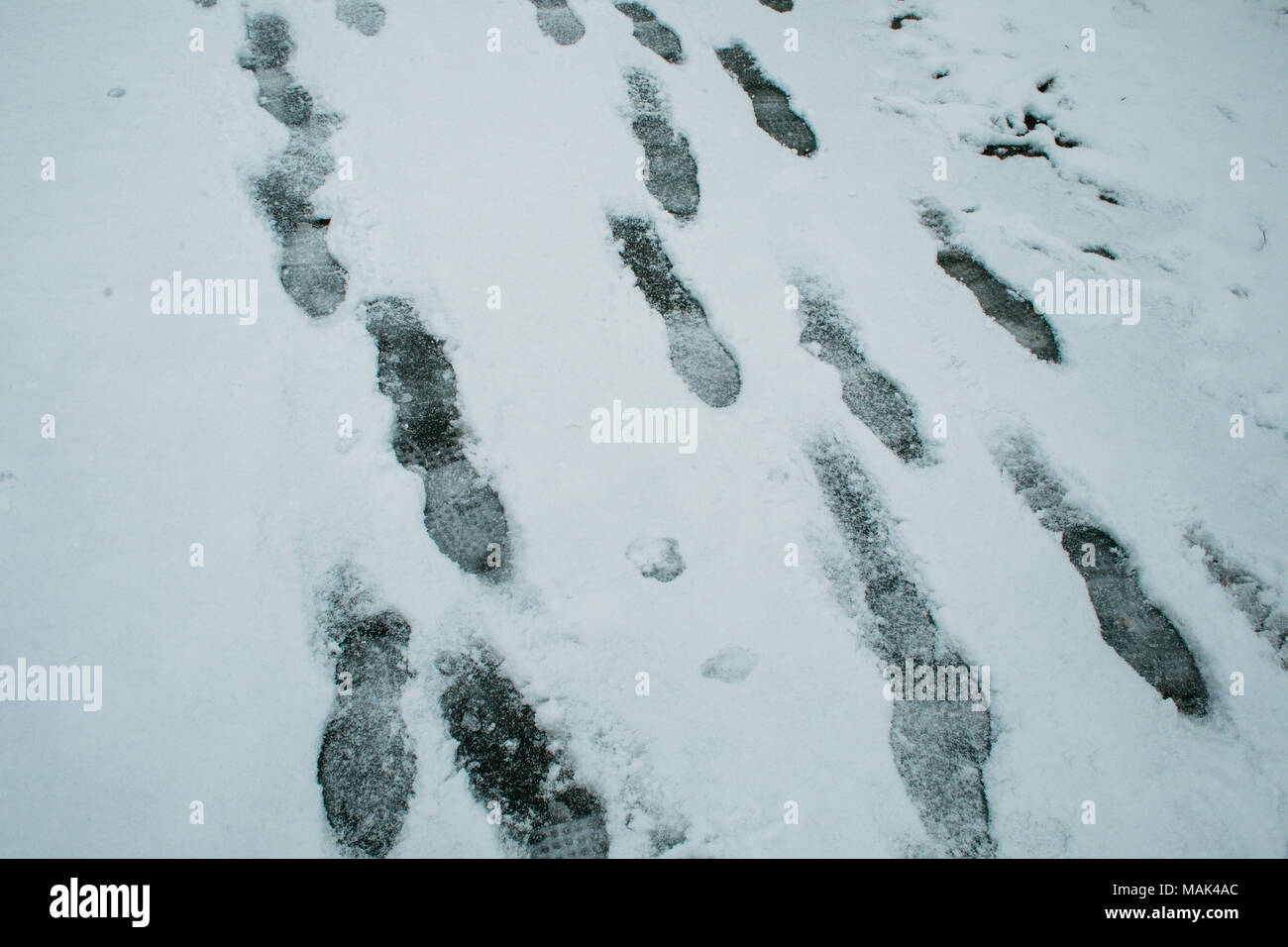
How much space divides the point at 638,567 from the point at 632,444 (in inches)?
Result: 13.9

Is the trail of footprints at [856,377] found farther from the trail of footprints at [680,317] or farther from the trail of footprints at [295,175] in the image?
the trail of footprints at [295,175]

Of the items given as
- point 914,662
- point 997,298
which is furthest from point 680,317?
point 914,662

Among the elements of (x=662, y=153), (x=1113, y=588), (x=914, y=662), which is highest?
(x=662, y=153)

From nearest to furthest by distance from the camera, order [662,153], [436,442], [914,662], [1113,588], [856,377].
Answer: [914,662] < [1113,588] < [436,442] < [856,377] < [662,153]

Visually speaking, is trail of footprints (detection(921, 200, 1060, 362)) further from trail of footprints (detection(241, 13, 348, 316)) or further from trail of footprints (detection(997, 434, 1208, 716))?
trail of footprints (detection(241, 13, 348, 316))

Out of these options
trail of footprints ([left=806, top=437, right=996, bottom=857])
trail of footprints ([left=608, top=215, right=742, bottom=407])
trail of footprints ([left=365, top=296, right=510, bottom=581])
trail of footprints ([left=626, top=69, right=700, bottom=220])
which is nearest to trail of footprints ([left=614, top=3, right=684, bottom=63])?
trail of footprints ([left=626, top=69, right=700, bottom=220])

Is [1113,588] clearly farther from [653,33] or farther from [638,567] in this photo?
[653,33]

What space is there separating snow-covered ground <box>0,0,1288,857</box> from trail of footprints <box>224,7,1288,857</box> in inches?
0.8

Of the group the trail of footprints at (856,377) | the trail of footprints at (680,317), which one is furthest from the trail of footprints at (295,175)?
the trail of footprints at (856,377)

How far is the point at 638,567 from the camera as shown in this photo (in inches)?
63.0

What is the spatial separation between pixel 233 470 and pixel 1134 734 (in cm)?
222

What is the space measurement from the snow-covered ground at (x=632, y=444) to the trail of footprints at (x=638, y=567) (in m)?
0.02

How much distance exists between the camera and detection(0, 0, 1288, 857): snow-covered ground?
137 cm

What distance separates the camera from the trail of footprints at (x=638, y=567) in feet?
4.39
